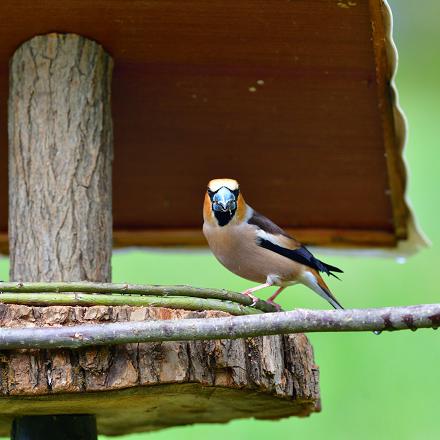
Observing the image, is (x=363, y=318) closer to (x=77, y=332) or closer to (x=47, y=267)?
(x=77, y=332)

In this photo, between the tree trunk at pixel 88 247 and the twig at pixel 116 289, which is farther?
the tree trunk at pixel 88 247

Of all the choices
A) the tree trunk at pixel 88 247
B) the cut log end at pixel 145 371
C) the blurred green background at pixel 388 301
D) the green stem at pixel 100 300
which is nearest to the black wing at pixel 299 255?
the tree trunk at pixel 88 247

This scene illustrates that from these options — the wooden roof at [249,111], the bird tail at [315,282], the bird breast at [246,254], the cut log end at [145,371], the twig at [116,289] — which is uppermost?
the wooden roof at [249,111]

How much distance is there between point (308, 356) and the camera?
3.16 m

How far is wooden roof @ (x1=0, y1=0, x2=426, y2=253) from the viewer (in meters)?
3.48

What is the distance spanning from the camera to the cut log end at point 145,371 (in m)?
2.76

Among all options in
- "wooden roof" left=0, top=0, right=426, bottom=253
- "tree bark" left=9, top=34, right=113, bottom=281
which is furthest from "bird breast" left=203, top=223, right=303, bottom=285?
"tree bark" left=9, top=34, right=113, bottom=281

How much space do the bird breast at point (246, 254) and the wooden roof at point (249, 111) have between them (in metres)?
0.39

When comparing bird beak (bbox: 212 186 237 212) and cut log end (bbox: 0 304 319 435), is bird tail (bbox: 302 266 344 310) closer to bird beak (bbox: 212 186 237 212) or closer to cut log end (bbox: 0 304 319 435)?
bird beak (bbox: 212 186 237 212)

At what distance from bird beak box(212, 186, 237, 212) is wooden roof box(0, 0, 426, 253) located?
446 mm

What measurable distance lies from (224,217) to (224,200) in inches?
13.0

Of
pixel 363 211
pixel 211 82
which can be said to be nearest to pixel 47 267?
pixel 211 82

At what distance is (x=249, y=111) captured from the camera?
13.3 feet

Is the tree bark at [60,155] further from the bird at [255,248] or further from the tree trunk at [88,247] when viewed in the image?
the bird at [255,248]
